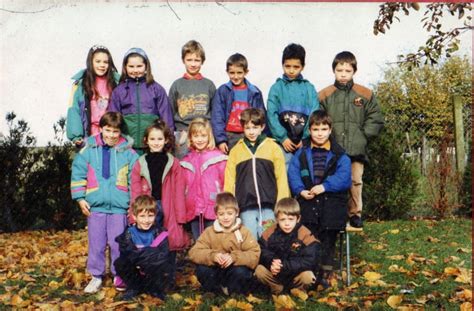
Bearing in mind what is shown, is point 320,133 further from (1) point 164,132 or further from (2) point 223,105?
(1) point 164,132

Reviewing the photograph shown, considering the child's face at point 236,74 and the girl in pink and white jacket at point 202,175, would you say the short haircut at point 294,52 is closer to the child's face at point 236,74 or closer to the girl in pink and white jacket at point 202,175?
the child's face at point 236,74

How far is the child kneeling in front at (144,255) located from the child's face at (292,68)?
5.98 ft

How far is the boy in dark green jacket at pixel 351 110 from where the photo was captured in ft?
17.4

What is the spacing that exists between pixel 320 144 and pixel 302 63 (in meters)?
0.89

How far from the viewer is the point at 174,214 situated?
5.00 metres

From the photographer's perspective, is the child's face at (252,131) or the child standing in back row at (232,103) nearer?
the child's face at (252,131)

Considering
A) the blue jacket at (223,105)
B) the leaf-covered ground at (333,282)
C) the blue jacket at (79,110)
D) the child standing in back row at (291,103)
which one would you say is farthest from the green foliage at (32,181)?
the child standing in back row at (291,103)

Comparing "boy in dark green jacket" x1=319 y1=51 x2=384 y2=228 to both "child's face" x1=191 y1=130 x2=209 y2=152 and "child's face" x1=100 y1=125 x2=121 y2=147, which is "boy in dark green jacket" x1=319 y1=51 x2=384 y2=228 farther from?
"child's face" x1=100 y1=125 x2=121 y2=147

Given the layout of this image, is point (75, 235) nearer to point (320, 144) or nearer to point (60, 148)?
point (60, 148)

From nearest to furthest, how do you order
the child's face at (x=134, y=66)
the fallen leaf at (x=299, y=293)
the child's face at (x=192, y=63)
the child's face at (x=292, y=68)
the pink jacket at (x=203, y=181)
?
1. the fallen leaf at (x=299, y=293)
2. the pink jacket at (x=203, y=181)
3. the child's face at (x=134, y=66)
4. the child's face at (x=292, y=68)
5. the child's face at (x=192, y=63)

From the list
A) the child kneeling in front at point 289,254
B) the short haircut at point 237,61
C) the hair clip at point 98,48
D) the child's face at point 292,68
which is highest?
the hair clip at point 98,48

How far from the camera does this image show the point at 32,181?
9.48m

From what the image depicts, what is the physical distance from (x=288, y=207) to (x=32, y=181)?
616 cm

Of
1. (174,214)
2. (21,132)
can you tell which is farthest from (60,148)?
(174,214)
